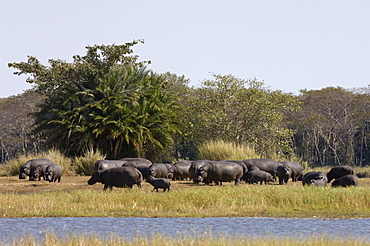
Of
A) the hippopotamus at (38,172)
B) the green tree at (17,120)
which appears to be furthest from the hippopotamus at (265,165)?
the green tree at (17,120)

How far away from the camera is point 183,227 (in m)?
14.2

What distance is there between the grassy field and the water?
29.2 inches

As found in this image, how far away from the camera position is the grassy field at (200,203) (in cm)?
1636

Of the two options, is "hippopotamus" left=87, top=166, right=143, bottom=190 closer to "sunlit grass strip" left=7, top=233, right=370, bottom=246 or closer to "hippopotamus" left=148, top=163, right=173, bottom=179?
"hippopotamus" left=148, top=163, right=173, bottom=179

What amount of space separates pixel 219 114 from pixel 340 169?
13.7 m

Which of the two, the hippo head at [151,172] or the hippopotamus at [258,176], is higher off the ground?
the hippo head at [151,172]

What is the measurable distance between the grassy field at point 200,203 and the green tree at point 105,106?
14.0 metres

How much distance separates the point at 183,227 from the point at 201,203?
356cm

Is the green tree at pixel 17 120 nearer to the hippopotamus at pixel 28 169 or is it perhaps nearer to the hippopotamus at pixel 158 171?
the hippopotamus at pixel 28 169

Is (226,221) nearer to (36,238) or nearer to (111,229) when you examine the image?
(111,229)

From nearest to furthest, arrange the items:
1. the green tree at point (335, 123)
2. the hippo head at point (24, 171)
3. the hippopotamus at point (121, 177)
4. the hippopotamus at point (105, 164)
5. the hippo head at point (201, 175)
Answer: the hippopotamus at point (121, 177)
the hippo head at point (201, 175)
the hippopotamus at point (105, 164)
the hippo head at point (24, 171)
the green tree at point (335, 123)

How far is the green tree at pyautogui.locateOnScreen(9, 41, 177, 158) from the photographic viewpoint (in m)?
33.4

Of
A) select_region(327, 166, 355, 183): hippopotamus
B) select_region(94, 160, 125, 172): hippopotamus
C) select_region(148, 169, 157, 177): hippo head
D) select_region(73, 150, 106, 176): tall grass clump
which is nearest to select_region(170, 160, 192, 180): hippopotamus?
select_region(94, 160, 125, 172): hippopotamus

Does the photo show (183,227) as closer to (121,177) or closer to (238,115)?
(121,177)
